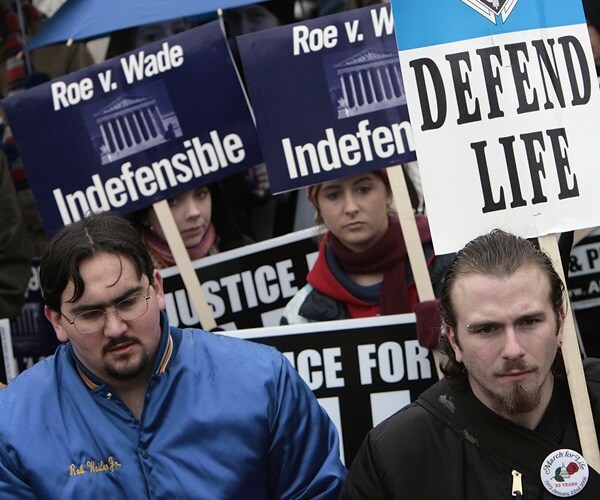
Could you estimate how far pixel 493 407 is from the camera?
3.75 metres

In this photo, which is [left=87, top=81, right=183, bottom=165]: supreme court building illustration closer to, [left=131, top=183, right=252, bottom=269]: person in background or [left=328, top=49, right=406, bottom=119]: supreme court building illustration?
[left=131, top=183, right=252, bottom=269]: person in background

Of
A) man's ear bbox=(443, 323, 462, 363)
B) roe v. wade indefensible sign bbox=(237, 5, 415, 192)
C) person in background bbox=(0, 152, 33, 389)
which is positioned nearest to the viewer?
man's ear bbox=(443, 323, 462, 363)

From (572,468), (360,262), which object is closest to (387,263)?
(360,262)

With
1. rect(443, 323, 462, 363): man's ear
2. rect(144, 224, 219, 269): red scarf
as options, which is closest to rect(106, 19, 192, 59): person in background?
rect(144, 224, 219, 269): red scarf

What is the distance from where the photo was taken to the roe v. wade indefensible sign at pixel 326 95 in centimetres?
552

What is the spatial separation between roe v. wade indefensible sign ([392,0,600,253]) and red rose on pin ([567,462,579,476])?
2.63 feet

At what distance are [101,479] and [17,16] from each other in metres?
4.45

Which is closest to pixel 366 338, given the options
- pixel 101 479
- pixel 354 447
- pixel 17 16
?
pixel 354 447

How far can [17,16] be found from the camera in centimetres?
782

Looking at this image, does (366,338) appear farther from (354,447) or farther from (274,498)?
(274,498)

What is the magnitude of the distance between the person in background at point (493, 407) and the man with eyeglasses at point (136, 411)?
306mm

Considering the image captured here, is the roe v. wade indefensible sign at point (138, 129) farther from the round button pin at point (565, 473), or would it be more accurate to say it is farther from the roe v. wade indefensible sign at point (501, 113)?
the round button pin at point (565, 473)

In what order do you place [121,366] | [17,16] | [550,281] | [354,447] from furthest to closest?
[17,16] < [354,447] < [121,366] < [550,281]

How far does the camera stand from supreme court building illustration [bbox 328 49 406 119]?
5551 mm
